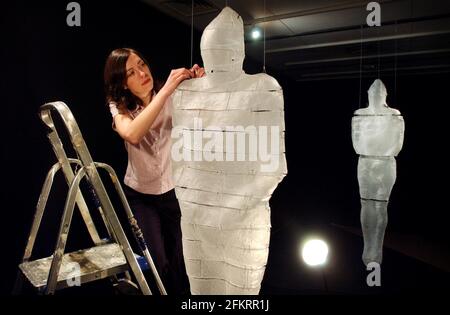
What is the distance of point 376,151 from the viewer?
8.32 ft

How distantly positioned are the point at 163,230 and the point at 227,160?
717 millimetres

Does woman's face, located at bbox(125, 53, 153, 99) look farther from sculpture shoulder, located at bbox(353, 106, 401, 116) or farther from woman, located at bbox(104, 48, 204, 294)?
sculpture shoulder, located at bbox(353, 106, 401, 116)

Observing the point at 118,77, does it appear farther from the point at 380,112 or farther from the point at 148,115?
the point at 380,112

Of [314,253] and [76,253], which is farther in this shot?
[314,253]

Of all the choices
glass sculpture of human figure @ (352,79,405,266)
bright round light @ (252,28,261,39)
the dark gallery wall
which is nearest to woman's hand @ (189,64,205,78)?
the dark gallery wall

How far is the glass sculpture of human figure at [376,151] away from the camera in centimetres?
249

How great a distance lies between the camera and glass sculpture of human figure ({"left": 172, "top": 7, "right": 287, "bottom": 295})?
166 centimetres

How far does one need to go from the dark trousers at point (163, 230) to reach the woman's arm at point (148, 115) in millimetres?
392

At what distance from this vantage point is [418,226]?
160 inches

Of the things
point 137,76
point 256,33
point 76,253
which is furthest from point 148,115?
point 256,33

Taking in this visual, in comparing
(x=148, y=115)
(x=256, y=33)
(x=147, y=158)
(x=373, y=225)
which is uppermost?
(x=256, y=33)

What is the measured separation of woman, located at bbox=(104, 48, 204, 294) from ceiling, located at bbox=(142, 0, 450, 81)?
0.47 m
